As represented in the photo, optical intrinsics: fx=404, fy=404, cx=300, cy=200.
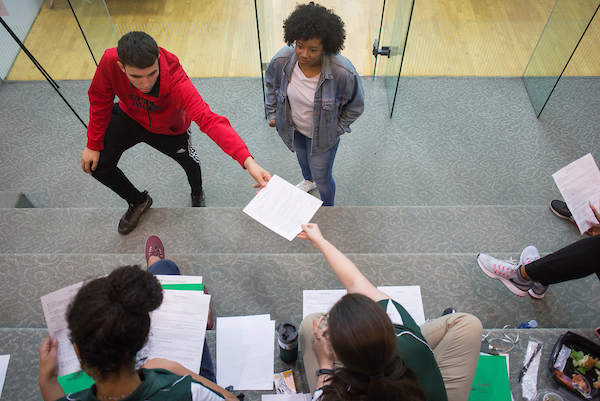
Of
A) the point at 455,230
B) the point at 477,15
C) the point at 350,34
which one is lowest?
the point at 455,230

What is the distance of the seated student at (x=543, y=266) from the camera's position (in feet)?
A: 5.30

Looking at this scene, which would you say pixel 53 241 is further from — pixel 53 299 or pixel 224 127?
pixel 224 127

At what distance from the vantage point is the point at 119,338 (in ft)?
3.26

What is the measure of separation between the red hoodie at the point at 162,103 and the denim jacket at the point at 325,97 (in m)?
0.35

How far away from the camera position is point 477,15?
3424mm

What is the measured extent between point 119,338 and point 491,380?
133 centimetres

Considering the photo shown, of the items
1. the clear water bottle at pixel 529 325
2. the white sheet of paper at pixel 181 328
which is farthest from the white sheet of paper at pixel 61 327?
the clear water bottle at pixel 529 325

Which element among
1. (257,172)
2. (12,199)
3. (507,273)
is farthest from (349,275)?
(12,199)

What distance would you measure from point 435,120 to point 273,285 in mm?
1970

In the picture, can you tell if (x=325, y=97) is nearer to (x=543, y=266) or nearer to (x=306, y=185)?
(x=306, y=185)

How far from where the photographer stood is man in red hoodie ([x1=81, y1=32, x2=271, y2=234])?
162 cm

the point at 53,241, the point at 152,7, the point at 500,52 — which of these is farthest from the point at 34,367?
the point at 500,52

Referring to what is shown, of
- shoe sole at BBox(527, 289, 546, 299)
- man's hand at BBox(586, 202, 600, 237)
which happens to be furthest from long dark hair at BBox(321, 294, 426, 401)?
man's hand at BBox(586, 202, 600, 237)

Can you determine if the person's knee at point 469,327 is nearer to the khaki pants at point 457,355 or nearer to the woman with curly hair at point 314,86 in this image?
the khaki pants at point 457,355
